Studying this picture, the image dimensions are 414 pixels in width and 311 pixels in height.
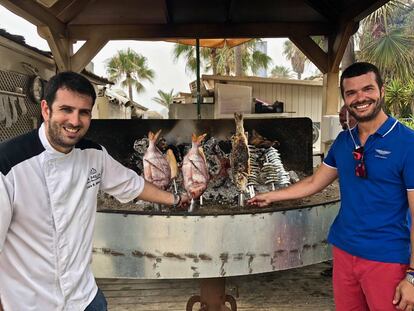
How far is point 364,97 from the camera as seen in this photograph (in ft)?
6.33

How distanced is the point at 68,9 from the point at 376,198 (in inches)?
196

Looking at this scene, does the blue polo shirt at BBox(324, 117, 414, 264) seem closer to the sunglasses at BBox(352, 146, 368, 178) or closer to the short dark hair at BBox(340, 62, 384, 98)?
the sunglasses at BBox(352, 146, 368, 178)

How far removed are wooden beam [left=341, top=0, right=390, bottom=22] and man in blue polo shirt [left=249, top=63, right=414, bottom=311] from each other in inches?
117

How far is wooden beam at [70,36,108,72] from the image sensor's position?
5.52 meters

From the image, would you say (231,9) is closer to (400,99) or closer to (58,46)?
(58,46)

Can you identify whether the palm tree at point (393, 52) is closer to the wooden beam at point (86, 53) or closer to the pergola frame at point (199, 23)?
the pergola frame at point (199, 23)

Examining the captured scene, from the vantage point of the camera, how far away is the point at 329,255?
2705mm

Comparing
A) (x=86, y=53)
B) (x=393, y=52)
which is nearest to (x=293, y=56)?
(x=393, y=52)

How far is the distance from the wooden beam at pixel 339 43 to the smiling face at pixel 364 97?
11.9ft

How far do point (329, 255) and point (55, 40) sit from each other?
464 centimetres

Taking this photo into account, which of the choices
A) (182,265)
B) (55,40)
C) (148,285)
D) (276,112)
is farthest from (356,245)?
(276,112)

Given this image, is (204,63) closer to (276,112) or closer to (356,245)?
(276,112)

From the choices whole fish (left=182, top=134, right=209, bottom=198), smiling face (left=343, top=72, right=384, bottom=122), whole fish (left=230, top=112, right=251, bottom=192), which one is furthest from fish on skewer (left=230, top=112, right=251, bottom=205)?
smiling face (left=343, top=72, right=384, bottom=122)

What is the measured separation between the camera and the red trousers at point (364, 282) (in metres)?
1.92
